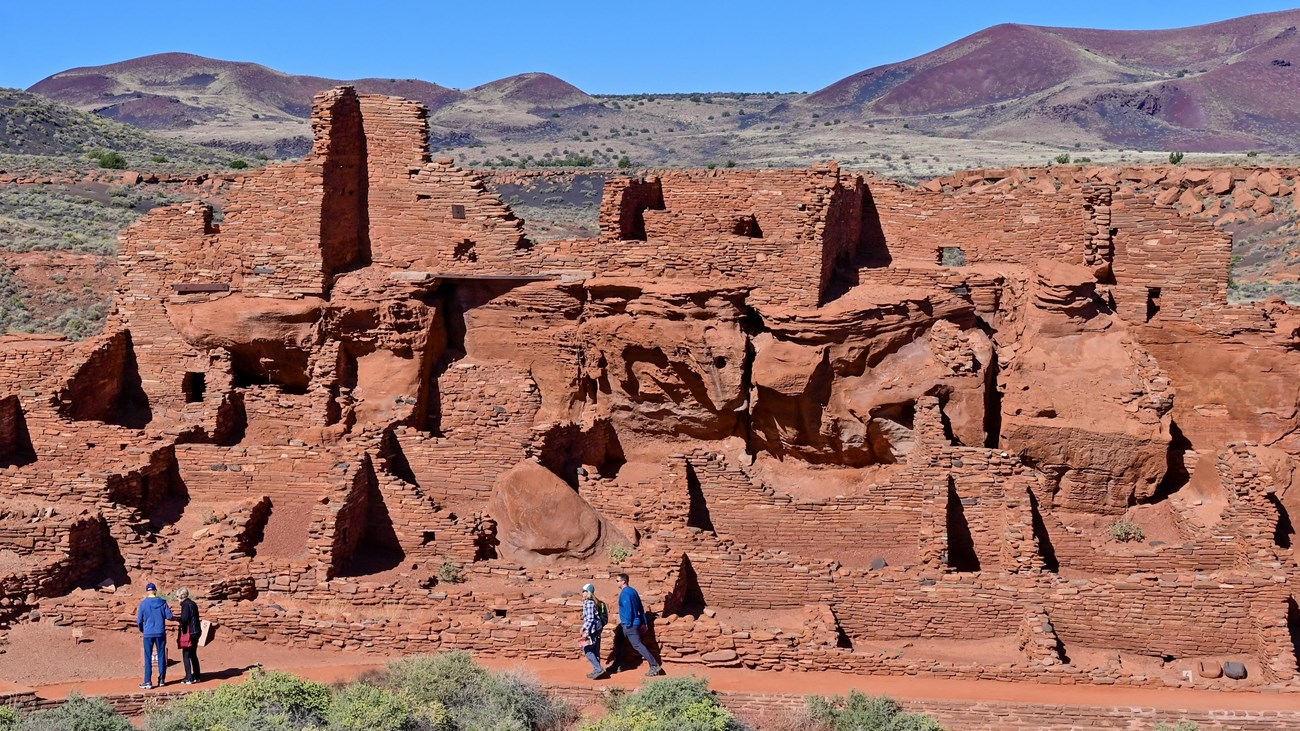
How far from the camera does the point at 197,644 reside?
12.7 m

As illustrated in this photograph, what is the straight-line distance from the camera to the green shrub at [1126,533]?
15.4 meters

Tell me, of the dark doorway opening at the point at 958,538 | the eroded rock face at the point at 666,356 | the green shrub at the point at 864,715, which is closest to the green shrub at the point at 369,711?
the green shrub at the point at 864,715

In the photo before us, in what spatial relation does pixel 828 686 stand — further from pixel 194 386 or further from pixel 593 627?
pixel 194 386

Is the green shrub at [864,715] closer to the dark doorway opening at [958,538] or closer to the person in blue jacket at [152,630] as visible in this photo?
the dark doorway opening at [958,538]

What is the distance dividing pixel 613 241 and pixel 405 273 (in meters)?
2.82

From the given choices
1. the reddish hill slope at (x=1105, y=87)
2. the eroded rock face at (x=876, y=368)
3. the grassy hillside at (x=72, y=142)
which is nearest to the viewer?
the eroded rock face at (x=876, y=368)

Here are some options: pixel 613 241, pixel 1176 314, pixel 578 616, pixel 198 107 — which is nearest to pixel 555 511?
pixel 578 616

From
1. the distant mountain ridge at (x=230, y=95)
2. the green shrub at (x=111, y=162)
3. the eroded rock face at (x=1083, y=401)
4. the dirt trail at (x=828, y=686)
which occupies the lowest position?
the dirt trail at (x=828, y=686)

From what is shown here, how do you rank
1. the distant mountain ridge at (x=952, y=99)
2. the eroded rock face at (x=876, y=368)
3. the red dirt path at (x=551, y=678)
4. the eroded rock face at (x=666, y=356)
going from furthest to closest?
the distant mountain ridge at (x=952, y=99) < the eroded rock face at (x=666, y=356) < the eroded rock face at (x=876, y=368) < the red dirt path at (x=551, y=678)

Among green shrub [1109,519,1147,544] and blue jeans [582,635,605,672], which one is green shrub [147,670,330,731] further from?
green shrub [1109,519,1147,544]

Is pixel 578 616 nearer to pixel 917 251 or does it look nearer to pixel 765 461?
pixel 765 461

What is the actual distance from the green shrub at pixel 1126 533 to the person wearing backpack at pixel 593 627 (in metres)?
6.45

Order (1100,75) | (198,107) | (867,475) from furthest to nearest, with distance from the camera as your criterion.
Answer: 1. (198,107)
2. (1100,75)
3. (867,475)

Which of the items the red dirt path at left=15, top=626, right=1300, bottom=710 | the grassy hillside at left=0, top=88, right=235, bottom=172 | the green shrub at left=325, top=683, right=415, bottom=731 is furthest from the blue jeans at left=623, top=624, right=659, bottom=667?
the grassy hillside at left=0, top=88, right=235, bottom=172
